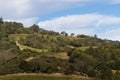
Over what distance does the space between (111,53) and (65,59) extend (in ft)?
75.6

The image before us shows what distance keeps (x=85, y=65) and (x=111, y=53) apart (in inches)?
936

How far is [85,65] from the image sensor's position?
144 meters

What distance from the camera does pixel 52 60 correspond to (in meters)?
149

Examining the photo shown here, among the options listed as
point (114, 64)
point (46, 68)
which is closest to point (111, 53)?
point (114, 64)

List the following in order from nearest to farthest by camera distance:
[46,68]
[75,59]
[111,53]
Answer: [46,68]
[75,59]
[111,53]

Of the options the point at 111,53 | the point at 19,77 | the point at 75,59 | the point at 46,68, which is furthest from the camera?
the point at 111,53

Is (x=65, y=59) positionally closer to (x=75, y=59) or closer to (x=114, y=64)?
(x=75, y=59)

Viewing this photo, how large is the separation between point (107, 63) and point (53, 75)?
27.2 m

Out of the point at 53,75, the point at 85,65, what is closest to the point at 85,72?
the point at 85,65

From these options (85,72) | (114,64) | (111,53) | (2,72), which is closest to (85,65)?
(85,72)

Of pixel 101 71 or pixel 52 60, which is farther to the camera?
pixel 52 60

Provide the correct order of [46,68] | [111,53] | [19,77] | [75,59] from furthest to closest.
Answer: [111,53] < [75,59] < [46,68] < [19,77]

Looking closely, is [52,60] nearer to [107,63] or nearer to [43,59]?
[43,59]

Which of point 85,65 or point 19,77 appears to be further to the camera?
point 85,65
